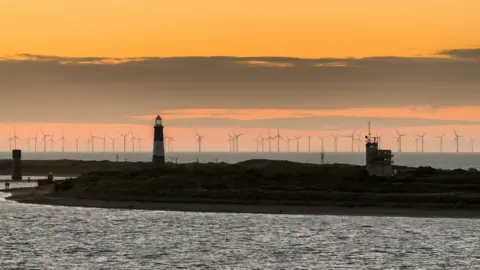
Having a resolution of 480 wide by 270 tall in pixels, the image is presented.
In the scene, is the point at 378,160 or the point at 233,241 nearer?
the point at 233,241

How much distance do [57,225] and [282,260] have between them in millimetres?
33090

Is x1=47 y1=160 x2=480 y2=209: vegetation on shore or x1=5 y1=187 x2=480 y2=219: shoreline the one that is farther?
x1=47 y1=160 x2=480 y2=209: vegetation on shore

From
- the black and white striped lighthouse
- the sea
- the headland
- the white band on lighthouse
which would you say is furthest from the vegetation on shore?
the sea

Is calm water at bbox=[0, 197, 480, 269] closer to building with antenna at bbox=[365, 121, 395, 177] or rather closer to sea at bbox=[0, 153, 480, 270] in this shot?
sea at bbox=[0, 153, 480, 270]

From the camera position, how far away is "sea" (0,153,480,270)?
63.5m

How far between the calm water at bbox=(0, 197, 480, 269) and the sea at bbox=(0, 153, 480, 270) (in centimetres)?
7

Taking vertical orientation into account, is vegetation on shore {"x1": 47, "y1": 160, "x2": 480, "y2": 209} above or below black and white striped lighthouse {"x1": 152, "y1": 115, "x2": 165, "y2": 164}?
below

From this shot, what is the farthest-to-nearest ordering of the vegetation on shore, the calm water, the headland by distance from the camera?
the vegetation on shore < the headland < the calm water

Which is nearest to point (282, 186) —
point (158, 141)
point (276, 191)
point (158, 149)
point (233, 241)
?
point (276, 191)

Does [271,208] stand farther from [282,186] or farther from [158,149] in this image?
[158,149]

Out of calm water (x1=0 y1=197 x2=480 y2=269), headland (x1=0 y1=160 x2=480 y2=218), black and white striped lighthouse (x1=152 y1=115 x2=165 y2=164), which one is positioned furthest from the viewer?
black and white striped lighthouse (x1=152 y1=115 x2=165 y2=164)

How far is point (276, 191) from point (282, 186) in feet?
20.8

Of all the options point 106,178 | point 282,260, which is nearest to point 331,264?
point 282,260

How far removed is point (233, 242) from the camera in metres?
74.7
